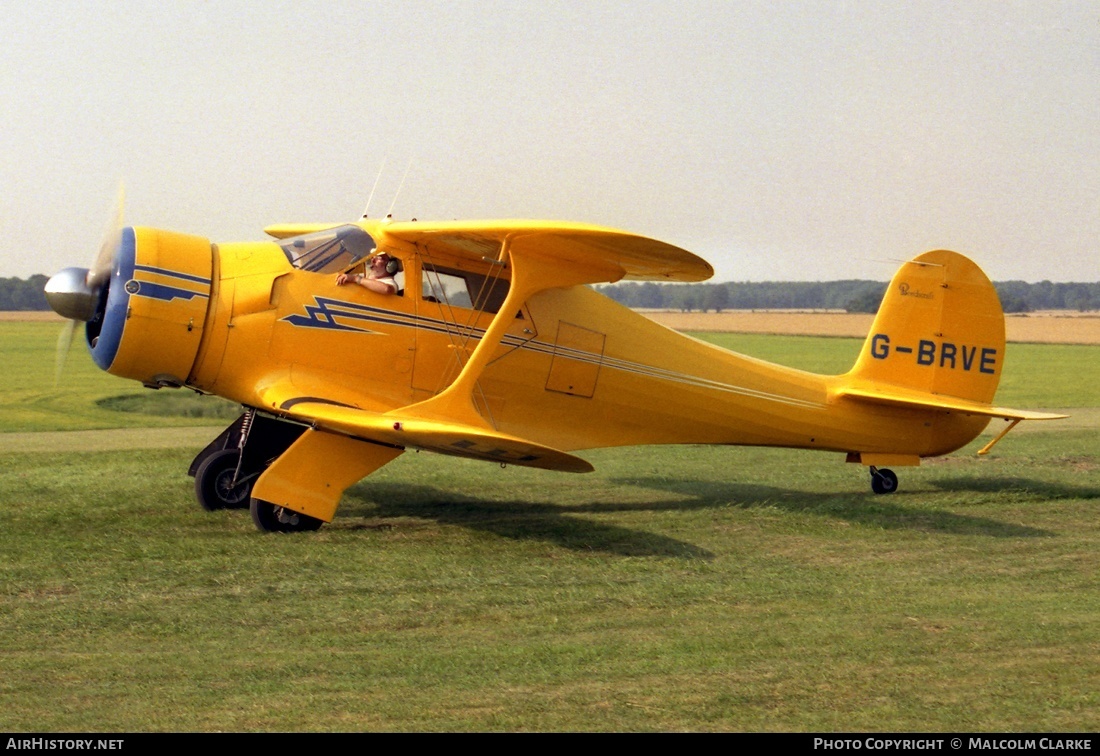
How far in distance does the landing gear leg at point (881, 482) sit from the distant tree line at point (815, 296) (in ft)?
210

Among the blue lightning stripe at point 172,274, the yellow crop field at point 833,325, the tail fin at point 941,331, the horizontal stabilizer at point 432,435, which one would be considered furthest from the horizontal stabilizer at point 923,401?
the yellow crop field at point 833,325

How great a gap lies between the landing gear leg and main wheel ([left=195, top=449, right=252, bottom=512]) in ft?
21.1

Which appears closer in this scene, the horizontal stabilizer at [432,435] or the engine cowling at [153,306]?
the horizontal stabilizer at [432,435]

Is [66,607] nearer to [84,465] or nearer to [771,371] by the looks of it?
[84,465]

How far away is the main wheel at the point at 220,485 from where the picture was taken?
9641 mm

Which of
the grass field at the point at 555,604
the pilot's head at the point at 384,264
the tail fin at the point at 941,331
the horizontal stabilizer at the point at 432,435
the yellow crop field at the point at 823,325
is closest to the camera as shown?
the grass field at the point at 555,604

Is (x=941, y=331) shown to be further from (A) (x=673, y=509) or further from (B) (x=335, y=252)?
(B) (x=335, y=252)

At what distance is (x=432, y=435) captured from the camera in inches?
319

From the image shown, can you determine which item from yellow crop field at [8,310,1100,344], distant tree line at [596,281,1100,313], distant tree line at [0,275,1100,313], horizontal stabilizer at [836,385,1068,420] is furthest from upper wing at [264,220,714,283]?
distant tree line at [596,281,1100,313]

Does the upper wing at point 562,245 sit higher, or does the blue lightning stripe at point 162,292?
the upper wing at point 562,245

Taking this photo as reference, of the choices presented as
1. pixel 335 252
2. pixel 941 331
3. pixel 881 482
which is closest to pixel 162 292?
pixel 335 252

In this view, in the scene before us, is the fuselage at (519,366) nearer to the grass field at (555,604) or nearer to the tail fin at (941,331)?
the tail fin at (941,331)

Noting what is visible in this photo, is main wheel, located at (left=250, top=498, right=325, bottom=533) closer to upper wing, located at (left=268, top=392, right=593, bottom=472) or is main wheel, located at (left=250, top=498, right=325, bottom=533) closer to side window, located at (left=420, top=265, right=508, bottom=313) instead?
upper wing, located at (left=268, top=392, right=593, bottom=472)
